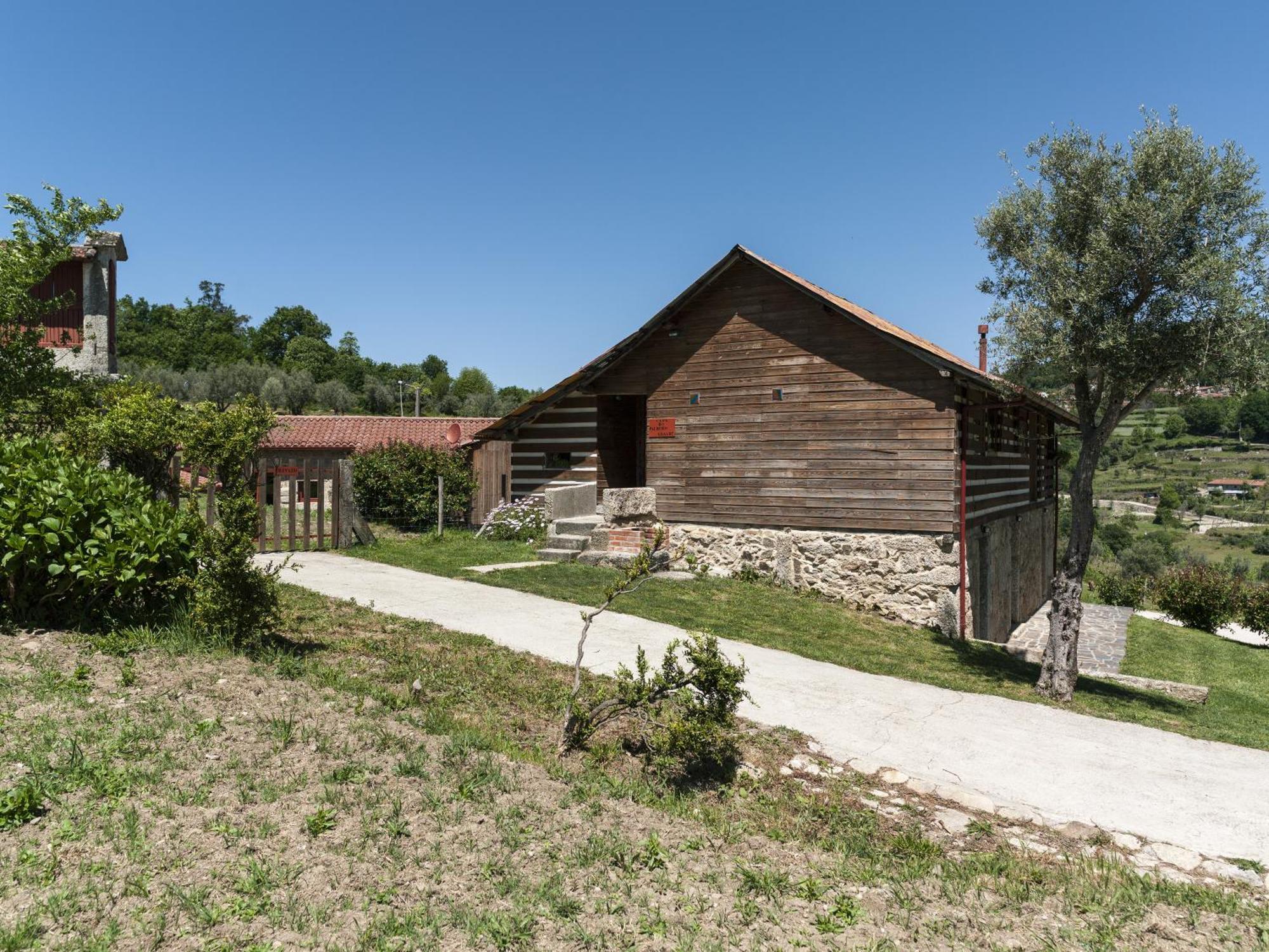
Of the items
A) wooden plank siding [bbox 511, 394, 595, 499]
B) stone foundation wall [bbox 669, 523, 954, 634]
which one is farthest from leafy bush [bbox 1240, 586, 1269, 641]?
wooden plank siding [bbox 511, 394, 595, 499]

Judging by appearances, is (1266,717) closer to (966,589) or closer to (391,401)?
(966,589)

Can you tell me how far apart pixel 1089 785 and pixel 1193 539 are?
80.9 metres

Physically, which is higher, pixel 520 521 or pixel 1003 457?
pixel 1003 457

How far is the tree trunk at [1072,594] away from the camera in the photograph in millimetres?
9719

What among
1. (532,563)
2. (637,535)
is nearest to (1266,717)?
(637,535)

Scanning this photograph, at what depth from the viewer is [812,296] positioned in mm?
14477

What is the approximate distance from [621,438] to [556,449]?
1.70 meters

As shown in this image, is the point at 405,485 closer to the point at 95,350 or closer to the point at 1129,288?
the point at 95,350

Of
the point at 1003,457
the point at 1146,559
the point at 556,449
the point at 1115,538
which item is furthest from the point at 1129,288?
the point at 1115,538

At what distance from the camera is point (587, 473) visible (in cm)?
1970

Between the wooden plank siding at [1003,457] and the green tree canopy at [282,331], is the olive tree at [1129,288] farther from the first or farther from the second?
the green tree canopy at [282,331]

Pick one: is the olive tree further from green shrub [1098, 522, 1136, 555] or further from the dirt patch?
green shrub [1098, 522, 1136, 555]

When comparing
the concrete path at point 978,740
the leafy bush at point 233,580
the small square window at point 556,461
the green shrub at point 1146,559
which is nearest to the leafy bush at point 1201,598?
the concrete path at point 978,740

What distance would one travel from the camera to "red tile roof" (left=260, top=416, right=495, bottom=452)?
3678 cm
